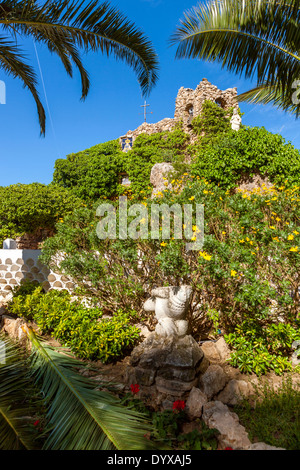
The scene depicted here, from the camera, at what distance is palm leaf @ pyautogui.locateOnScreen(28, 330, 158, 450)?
2.09 metres

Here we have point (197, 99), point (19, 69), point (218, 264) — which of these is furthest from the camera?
point (197, 99)

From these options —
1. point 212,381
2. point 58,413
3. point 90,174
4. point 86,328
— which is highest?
point 90,174

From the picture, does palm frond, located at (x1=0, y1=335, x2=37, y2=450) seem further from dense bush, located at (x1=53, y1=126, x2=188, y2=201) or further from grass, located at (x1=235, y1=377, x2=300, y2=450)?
dense bush, located at (x1=53, y1=126, x2=188, y2=201)

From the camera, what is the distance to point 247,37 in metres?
4.42

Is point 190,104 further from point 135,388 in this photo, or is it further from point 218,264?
point 135,388

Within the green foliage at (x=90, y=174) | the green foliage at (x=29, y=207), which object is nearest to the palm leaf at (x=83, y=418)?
the green foliage at (x=29, y=207)

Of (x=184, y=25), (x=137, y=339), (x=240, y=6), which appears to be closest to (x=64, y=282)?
(x=137, y=339)

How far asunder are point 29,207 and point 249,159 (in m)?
7.89

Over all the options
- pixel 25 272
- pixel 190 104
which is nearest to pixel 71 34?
pixel 25 272

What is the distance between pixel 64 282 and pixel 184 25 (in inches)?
247

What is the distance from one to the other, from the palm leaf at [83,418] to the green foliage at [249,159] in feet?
26.4

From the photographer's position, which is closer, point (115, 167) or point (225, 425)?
point (225, 425)

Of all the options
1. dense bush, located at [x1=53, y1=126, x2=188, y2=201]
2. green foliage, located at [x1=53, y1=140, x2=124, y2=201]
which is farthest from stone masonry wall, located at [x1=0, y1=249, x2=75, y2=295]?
dense bush, located at [x1=53, y1=126, x2=188, y2=201]
